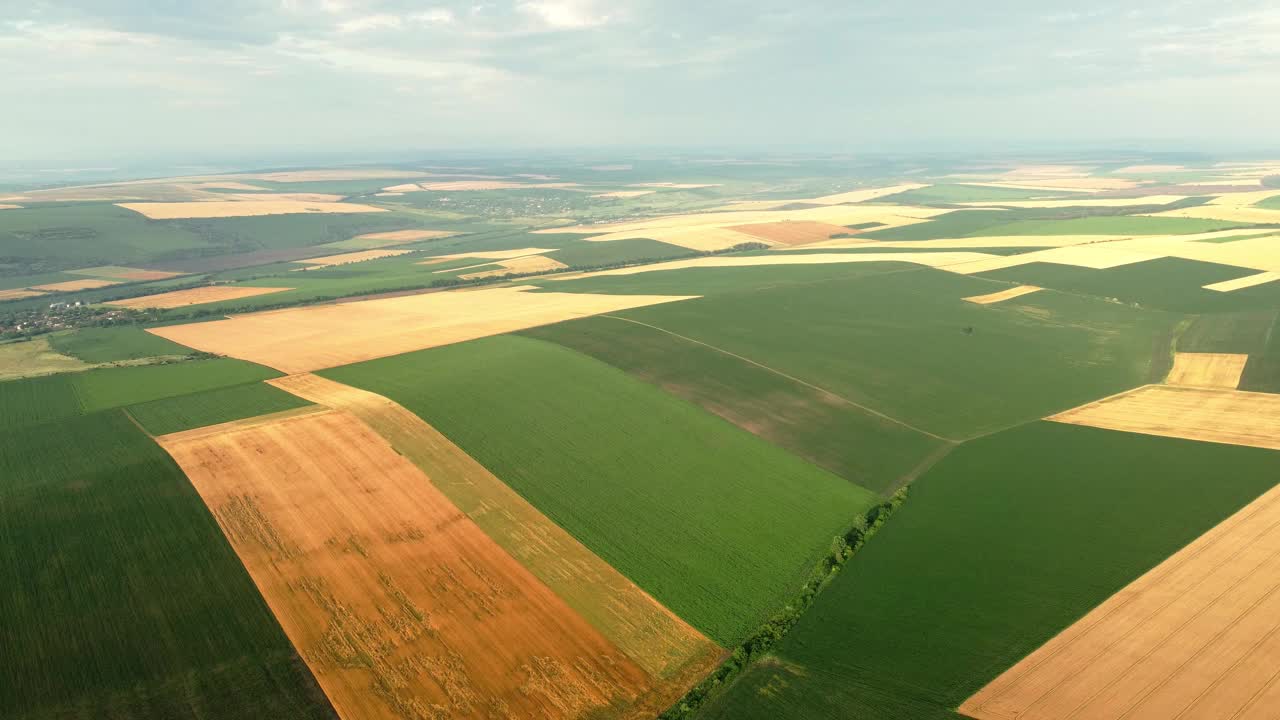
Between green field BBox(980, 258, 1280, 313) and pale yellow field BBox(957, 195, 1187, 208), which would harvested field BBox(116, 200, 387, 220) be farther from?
pale yellow field BBox(957, 195, 1187, 208)

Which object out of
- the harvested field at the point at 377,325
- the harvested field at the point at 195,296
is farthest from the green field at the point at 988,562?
the harvested field at the point at 195,296

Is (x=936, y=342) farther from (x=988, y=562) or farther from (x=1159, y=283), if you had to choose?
(x=1159, y=283)

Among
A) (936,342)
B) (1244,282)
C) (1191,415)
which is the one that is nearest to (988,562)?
(1191,415)

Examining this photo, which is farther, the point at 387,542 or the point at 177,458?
the point at 177,458

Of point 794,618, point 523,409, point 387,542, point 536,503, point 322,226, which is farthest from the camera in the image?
point 322,226

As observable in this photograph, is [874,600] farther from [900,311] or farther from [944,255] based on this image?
[944,255]

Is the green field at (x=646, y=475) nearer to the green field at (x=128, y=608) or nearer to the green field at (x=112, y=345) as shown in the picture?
the green field at (x=128, y=608)

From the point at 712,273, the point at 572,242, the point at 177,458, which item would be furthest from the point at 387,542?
the point at 572,242
